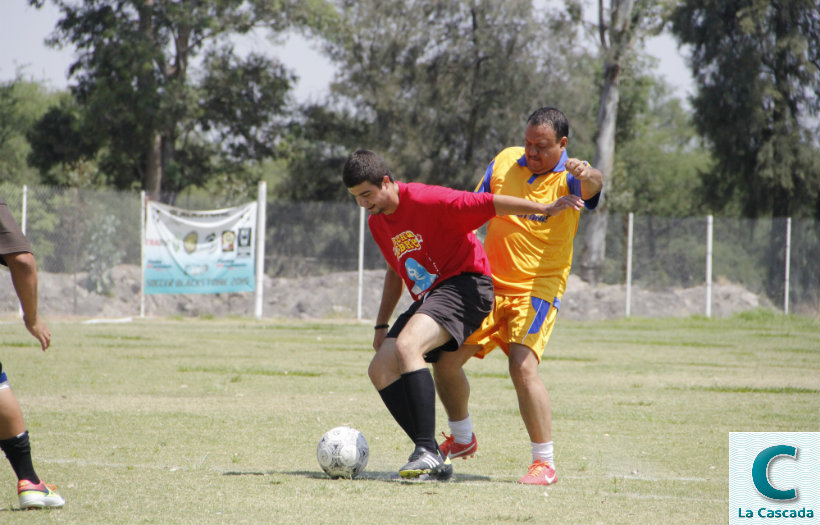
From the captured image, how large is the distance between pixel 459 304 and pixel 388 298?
0.69m

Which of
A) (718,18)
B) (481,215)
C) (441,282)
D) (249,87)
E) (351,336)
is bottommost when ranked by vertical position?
→ (351,336)

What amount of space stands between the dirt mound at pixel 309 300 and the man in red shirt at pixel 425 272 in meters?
17.0

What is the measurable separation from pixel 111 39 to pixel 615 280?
60.0ft

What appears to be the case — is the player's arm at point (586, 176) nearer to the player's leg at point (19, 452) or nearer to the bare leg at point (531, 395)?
the bare leg at point (531, 395)

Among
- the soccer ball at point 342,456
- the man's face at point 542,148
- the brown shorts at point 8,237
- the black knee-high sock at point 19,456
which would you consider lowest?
the soccer ball at point 342,456

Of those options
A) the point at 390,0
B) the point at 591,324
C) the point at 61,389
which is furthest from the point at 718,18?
the point at 61,389

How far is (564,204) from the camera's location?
522 cm

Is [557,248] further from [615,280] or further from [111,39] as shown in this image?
[111,39]

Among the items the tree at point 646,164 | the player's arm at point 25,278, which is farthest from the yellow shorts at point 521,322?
the tree at point 646,164

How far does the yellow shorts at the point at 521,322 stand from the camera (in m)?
5.54

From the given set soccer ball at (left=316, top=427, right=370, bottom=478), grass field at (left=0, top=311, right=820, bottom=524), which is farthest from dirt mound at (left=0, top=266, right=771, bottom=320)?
soccer ball at (left=316, top=427, right=370, bottom=478)

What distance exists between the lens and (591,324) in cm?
2339

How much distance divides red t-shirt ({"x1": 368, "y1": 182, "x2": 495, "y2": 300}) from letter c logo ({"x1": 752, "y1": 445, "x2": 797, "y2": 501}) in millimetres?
2017

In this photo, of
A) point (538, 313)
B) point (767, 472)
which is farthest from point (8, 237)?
point (767, 472)
